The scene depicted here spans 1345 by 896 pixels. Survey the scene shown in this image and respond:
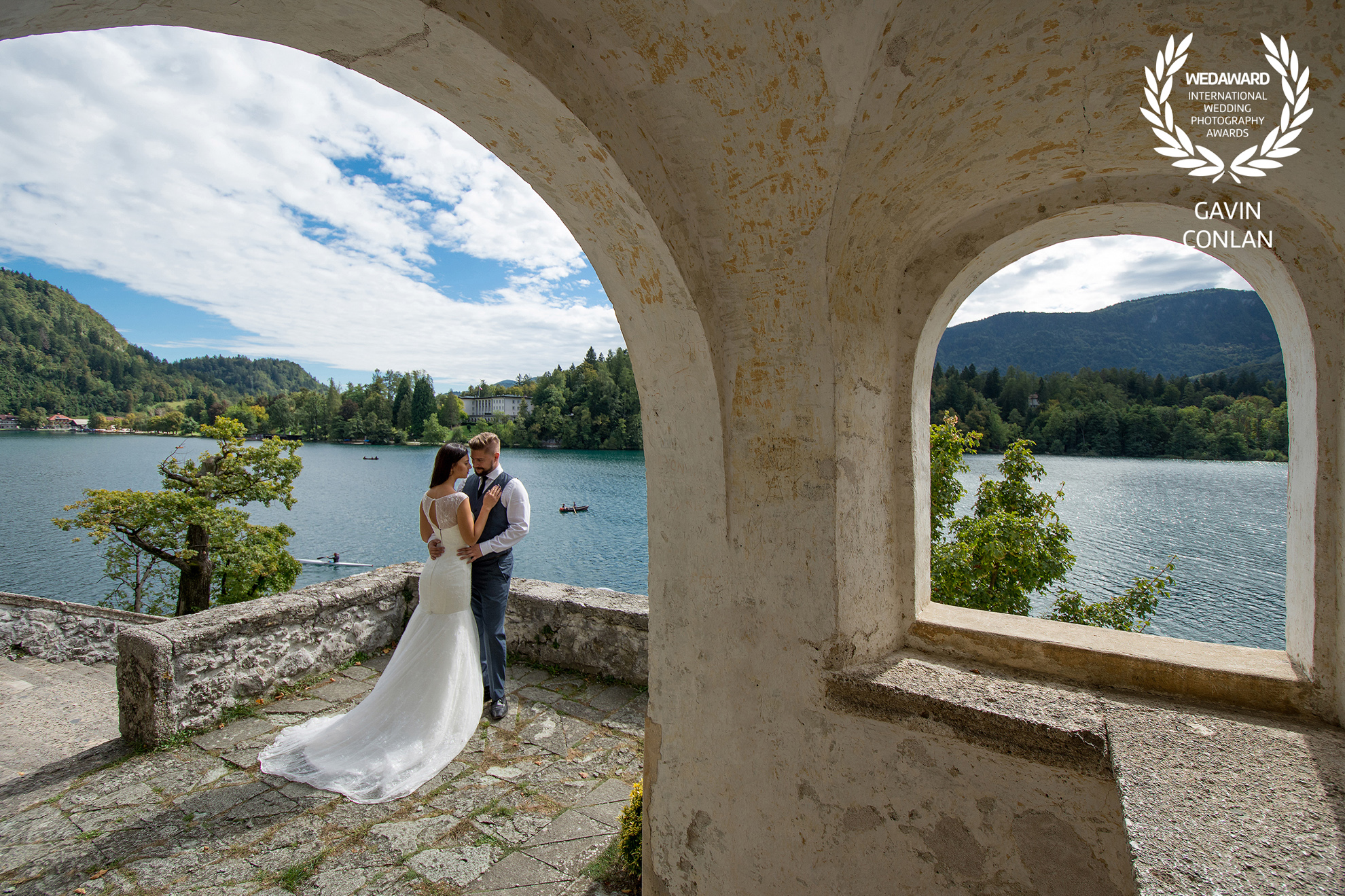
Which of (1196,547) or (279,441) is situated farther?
(1196,547)

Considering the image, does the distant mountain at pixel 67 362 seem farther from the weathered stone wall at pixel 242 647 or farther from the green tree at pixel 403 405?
the weathered stone wall at pixel 242 647

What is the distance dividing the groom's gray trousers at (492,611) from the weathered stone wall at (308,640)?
0.61 metres

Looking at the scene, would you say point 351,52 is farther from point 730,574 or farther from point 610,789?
point 610,789

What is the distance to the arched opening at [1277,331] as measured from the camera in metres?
1.78

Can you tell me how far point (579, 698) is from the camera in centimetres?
393

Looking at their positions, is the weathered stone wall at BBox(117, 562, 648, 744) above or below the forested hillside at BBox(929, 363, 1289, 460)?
below

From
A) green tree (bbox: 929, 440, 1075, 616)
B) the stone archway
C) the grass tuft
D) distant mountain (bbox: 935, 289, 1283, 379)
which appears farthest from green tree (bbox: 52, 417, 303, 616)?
distant mountain (bbox: 935, 289, 1283, 379)

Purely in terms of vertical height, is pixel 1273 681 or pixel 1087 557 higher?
pixel 1273 681

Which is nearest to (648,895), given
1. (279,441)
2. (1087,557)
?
(279,441)

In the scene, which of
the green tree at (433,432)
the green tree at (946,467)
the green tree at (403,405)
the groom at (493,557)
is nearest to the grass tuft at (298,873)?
the groom at (493,557)

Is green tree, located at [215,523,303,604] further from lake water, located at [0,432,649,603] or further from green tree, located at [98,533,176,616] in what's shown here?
lake water, located at [0,432,649,603]

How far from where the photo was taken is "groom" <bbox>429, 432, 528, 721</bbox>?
3.75 m

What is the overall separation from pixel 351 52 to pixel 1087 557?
835 inches

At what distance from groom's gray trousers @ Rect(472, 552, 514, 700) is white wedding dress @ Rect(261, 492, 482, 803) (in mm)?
70
